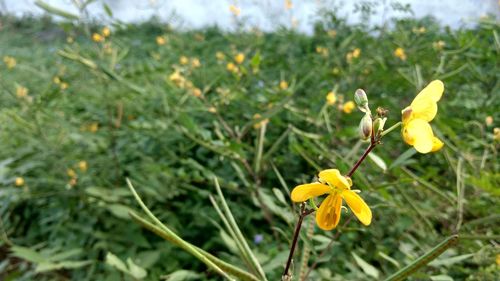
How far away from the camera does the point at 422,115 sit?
430 millimetres

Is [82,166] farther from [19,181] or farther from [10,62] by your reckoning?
[10,62]

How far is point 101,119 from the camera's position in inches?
68.1

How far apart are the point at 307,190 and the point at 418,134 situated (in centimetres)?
12

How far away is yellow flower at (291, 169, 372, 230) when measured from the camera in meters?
0.40

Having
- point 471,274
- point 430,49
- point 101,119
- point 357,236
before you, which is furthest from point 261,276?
point 101,119

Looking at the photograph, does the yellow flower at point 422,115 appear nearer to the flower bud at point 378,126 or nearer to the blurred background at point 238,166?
the flower bud at point 378,126

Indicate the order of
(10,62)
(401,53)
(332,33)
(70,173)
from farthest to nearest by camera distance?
(10,62)
(332,33)
(401,53)
(70,173)

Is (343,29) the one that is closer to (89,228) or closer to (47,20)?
(89,228)

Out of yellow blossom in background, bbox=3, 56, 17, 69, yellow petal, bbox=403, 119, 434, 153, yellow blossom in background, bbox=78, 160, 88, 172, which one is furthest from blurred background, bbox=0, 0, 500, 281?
yellow blossom in background, bbox=3, 56, 17, 69

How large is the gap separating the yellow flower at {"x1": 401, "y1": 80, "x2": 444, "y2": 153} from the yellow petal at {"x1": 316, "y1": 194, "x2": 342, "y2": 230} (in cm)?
9

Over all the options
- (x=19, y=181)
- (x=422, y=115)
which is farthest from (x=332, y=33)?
(x=422, y=115)

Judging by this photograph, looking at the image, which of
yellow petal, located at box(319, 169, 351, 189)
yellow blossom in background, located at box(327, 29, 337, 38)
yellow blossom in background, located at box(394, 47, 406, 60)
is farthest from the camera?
yellow blossom in background, located at box(327, 29, 337, 38)

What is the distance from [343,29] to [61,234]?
1694mm

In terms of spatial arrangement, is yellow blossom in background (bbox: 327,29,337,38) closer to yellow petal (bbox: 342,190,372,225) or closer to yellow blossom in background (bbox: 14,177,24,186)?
yellow blossom in background (bbox: 14,177,24,186)
